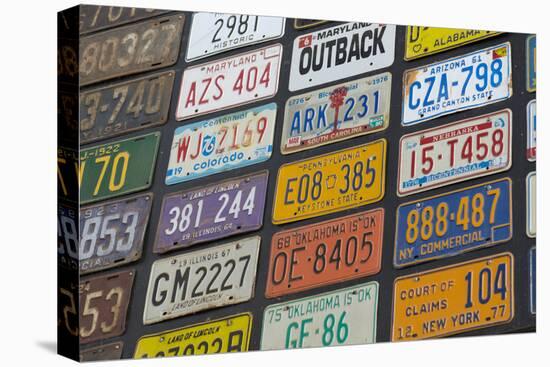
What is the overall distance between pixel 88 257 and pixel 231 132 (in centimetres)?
92

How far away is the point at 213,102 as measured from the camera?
655 centimetres

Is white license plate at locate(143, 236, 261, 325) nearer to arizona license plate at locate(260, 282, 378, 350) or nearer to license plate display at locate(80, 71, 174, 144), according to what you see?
arizona license plate at locate(260, 282, 378, 350)

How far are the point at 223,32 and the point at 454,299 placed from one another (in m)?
1.83

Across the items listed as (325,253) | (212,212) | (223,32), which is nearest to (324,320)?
(325,253)

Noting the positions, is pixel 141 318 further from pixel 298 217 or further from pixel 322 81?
pixel 322 81

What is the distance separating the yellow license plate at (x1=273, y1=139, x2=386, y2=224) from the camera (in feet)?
22.0

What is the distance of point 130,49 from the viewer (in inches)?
251

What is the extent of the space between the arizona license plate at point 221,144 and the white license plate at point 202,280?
0.38 metres

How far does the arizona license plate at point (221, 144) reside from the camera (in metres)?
6.51

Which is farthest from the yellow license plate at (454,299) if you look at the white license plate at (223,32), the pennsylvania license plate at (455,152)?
the white license plate at (223,32)

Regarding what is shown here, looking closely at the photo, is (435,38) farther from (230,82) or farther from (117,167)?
(117,167)

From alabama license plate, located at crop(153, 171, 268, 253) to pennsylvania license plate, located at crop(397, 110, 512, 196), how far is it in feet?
2.55

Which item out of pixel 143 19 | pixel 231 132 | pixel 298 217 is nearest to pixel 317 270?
pixel 298 217

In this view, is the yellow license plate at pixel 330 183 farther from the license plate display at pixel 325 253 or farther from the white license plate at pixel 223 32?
the white license plate at pixel 223 32
